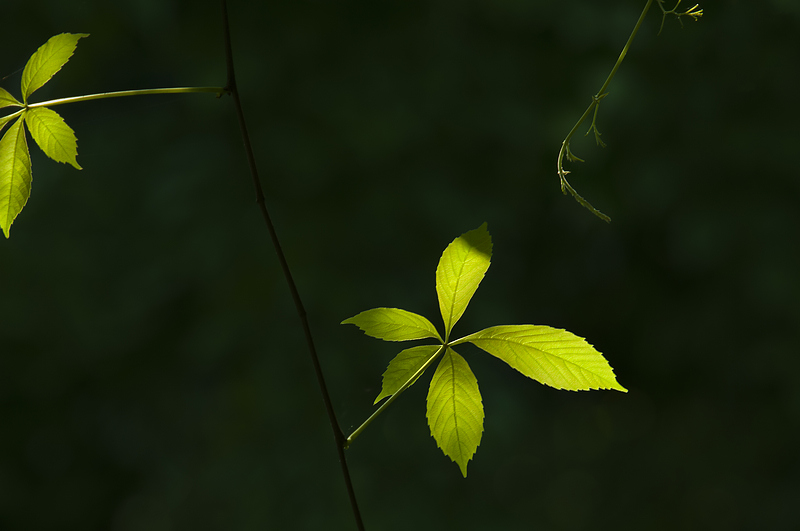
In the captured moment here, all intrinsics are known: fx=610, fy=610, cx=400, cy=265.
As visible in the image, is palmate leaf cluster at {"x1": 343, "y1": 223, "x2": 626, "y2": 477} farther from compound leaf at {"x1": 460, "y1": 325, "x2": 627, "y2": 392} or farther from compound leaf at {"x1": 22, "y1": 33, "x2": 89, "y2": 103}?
compound leaf at {"x1": 22, "y1": 33, "x2": 89, "y2": 103}

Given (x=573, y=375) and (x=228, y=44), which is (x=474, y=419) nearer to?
(x=573, y=375)

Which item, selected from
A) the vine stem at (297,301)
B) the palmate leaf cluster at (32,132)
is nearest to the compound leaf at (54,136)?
the palmate leaf cluster at (32,132)

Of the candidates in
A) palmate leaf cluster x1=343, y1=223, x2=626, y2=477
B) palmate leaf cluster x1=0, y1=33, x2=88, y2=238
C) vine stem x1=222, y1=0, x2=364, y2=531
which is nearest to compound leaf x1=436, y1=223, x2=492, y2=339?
palmate leaf cluster x1=343, y1=223, x2=626, y2=477

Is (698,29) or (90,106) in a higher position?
(90,106)

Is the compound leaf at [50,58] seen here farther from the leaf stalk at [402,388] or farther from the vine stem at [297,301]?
the leaf stalk at [402,388]

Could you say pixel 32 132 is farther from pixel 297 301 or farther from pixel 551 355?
pixel 551 355

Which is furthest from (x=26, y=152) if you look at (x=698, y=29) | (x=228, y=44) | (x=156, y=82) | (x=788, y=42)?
(x=788, y=42)

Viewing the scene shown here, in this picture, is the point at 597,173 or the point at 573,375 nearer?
the point at 573,375
